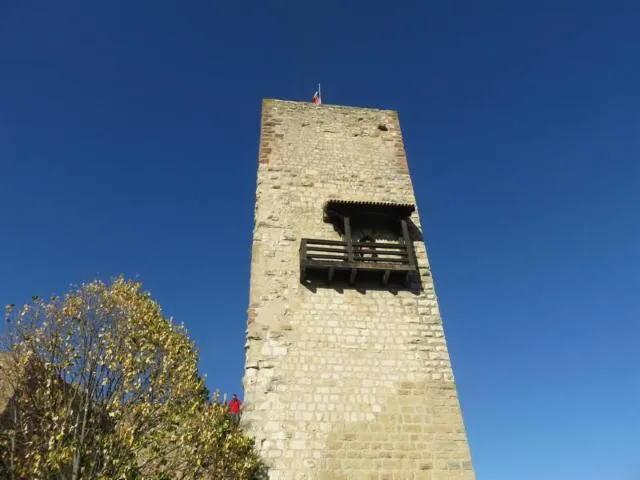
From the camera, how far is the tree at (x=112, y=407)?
7367 millimetres

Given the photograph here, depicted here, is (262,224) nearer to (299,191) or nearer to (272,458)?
(299,191)

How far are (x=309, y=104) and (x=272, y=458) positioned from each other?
10.8 m

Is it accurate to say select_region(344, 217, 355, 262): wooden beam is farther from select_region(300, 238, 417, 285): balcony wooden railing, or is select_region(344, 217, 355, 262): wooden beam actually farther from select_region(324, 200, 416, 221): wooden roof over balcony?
select_region(324, 200, 416, 221): wooden roof over balcony

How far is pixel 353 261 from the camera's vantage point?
10289mm

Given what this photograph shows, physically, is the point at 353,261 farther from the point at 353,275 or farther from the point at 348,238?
the point at 348,238

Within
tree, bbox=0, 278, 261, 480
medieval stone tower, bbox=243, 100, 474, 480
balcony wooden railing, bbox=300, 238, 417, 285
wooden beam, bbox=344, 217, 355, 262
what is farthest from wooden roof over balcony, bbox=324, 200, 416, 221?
tree, bbox=0, 278, 261, 480

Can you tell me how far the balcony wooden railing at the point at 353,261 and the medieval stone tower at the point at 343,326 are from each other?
3 centimetres

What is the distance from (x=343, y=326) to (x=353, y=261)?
1551 millimetres

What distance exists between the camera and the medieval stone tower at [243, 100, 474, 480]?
8.32 m

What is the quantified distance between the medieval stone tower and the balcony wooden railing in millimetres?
31

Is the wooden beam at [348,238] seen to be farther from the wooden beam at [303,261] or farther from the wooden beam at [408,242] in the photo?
the wooden beam at [408,242]

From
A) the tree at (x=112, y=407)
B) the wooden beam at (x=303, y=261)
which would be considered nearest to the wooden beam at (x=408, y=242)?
the wooden beam at (x=303, y=261)

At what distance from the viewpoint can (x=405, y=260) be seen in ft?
34.7

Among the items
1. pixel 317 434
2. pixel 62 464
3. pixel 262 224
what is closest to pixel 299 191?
pixel 262 224
